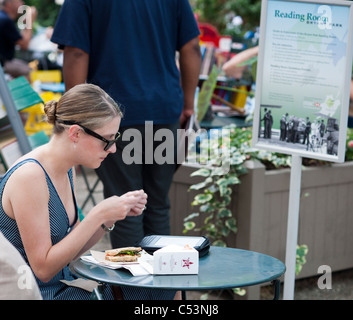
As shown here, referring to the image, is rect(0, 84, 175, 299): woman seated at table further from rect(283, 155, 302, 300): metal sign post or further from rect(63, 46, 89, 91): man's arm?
rect(63, 46, 89, 91): man's arm

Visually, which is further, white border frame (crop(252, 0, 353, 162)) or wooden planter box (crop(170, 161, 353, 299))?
wooden planter box (crop(170, 161, 353, 299))

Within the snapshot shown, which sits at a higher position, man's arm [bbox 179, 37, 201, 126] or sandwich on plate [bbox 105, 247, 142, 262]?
man's arm [bbox 179, 37, 201, 126]

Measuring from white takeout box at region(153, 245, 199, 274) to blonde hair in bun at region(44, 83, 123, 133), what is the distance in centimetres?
56

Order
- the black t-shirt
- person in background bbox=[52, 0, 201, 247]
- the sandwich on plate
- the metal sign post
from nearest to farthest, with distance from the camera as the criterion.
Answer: the sandwich on plate
the metal sign post
person in background bbox=[52, 0, 201, 247]
the black t-shirt

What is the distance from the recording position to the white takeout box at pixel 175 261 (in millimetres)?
2061

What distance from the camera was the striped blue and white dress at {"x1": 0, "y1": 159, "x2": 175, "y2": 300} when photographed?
2.29m

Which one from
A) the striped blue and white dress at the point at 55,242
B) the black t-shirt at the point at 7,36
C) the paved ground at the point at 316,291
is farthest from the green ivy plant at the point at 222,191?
the black t-shirt at the point at 7,36

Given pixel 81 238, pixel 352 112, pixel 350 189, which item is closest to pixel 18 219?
pixel 81 238

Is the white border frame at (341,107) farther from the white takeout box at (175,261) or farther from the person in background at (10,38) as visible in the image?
the person in background at (10,38)

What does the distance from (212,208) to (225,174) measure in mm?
221

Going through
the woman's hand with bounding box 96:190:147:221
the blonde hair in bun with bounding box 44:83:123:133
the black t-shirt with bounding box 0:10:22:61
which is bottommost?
the woman's hand with bounding box 96:190:147:221

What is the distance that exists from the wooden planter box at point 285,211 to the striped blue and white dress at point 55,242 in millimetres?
1409

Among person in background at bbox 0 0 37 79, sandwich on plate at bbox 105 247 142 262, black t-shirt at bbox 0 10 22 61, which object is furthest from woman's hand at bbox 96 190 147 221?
black t-shirt at bbox 0 10 22 61

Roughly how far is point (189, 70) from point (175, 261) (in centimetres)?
184
